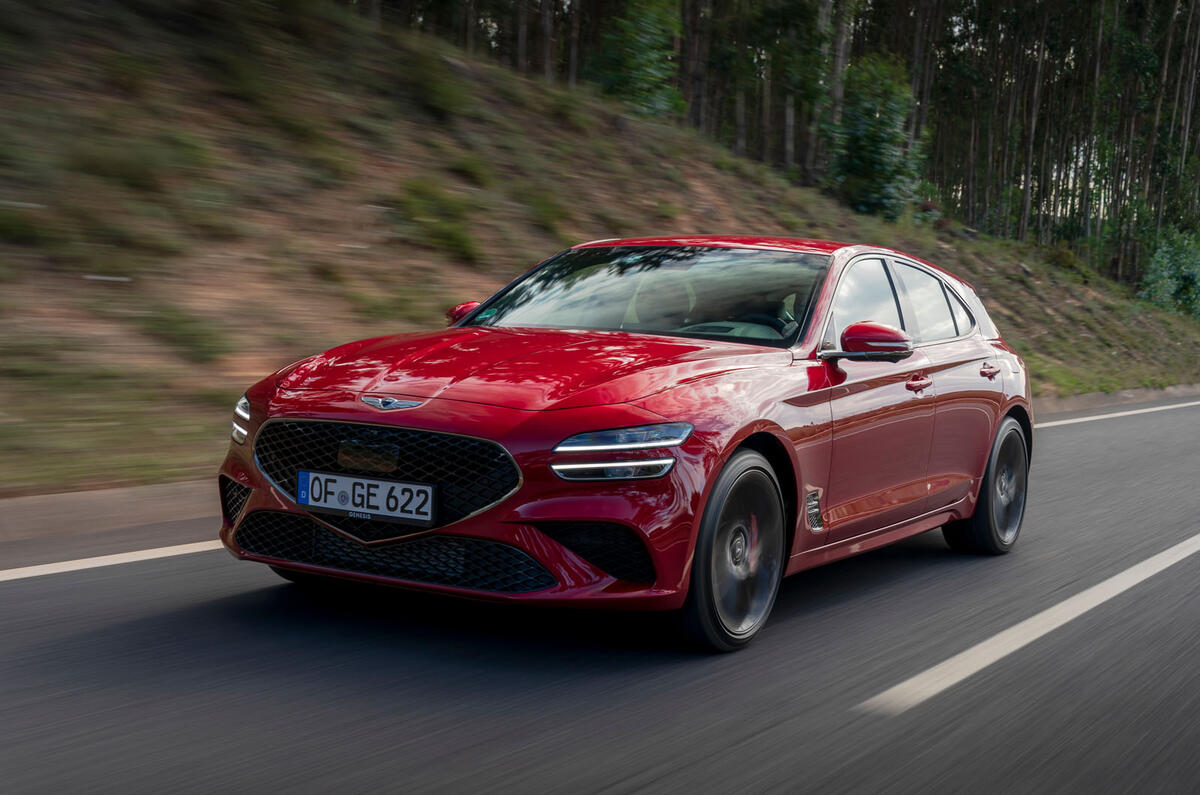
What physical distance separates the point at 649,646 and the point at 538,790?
148 centimetres

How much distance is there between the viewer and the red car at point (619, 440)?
430 cm

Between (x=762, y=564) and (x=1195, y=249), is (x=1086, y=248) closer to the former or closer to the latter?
(x=1195, y=249)

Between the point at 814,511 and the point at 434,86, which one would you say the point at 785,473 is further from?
the point at 434,86

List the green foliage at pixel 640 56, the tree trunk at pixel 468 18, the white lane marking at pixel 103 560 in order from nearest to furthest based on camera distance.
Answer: the white lane marking at pixel 103 560 < the green foliage at pixel 640 56 < the tree trunk at pixel 468 18

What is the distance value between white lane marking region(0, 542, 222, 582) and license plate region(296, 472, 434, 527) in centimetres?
163

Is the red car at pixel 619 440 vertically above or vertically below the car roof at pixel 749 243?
below

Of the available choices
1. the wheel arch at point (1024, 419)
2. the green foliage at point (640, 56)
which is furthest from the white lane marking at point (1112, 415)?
the green foliage at point (640, 56)

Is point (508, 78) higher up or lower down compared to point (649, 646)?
higher up

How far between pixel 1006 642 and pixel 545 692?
2.03m

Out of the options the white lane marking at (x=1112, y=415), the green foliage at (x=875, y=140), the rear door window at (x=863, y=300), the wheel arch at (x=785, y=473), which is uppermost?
the green foliage at (x=875, y=140)

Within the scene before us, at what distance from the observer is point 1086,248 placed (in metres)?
48.2

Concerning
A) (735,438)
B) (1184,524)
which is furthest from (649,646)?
(1184,524)

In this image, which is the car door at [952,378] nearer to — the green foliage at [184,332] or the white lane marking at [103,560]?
the white lane marking at [103,560]

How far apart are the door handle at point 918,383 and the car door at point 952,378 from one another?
0.09 meters
